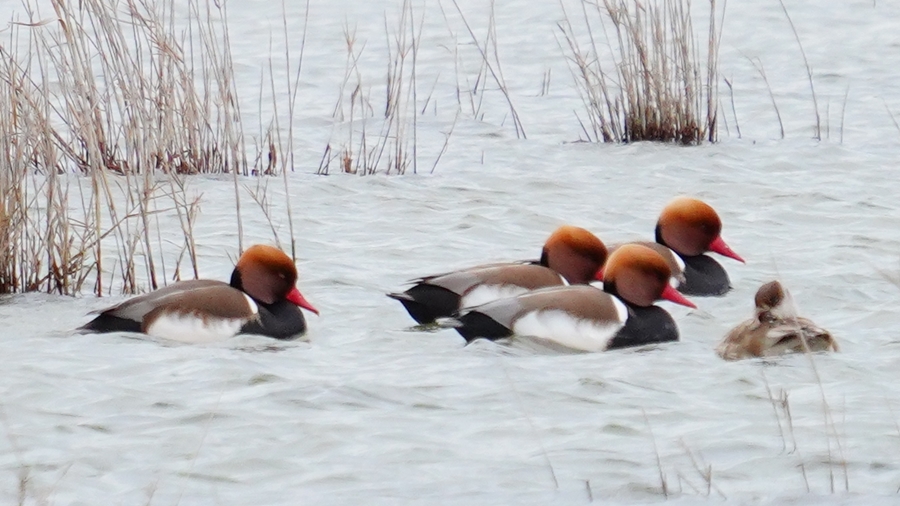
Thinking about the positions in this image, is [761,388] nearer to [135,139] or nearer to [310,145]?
[135,139]

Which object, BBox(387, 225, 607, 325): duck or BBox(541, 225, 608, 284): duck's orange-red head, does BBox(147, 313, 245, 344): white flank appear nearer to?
BBox(387, 225, 607, 325): duck

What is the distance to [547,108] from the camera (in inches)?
464

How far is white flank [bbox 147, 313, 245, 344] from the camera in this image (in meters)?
5.83

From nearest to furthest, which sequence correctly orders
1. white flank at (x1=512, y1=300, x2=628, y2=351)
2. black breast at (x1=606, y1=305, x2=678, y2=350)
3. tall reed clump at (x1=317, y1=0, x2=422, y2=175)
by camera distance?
white flank at (x1=512, y1=300, x2=628, y2=351)
black breast at (x1=606, y1=305, x2=678, y2=350)
tall reed clump at (x1=317, y1=0, x2=422, y2=175)

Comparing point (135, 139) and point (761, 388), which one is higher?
point (135, 139)

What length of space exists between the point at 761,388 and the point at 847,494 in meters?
1.15

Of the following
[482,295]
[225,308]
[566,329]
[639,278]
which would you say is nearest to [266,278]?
[225,308]

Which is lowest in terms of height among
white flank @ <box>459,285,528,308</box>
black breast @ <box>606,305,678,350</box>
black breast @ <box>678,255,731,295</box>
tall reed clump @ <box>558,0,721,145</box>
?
black breast @ <box>678,255,731,295</box>

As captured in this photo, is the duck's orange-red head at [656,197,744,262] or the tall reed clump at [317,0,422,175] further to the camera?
the tall reed clump at [317,0,422,175]

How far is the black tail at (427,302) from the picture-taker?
20.5 ft

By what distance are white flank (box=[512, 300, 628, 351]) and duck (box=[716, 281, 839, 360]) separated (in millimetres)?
489

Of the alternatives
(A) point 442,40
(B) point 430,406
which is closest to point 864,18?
(A) point 442,40

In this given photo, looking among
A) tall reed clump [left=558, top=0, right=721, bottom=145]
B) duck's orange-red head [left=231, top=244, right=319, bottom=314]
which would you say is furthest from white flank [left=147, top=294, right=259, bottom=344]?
tall reed clump [left=558, top=0, right=721, bottom=145]

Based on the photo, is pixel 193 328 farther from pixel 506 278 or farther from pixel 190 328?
pixel 506 278
